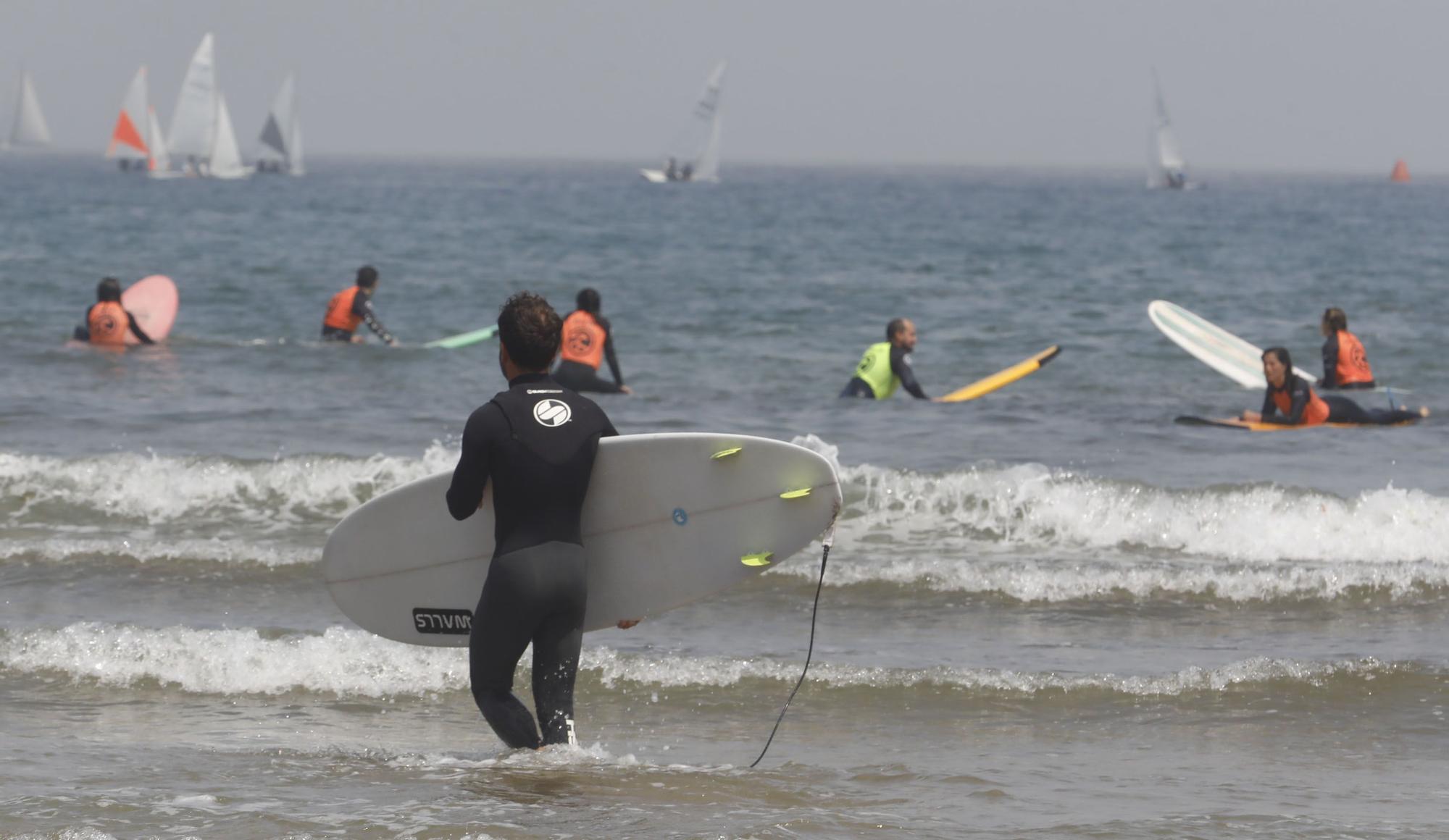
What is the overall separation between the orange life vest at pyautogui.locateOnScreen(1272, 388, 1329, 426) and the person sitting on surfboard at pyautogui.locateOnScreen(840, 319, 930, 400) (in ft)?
8.74

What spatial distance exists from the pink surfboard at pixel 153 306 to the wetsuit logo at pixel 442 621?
12950mm

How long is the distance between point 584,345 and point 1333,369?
626cm

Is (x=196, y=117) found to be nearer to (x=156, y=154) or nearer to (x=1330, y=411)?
(x=156, y=154)

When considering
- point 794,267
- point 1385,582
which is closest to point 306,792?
point 1385,582

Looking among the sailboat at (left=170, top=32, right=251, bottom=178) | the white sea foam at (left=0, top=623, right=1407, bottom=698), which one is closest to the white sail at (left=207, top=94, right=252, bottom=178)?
the sailboat at (left=170, top=32, right=251, bottom=178)

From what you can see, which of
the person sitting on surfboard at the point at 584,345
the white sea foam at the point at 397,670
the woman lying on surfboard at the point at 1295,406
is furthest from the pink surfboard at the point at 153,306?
the woman lying on surfboard at the point at 1295,406

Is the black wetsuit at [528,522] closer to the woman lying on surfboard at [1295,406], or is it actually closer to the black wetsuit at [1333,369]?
the woman lying on surfboard at [1295,406]

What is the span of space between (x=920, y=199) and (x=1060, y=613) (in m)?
79.3

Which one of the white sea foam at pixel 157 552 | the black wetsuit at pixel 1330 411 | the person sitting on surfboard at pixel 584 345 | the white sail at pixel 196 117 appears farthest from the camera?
the white sail at pixel 196 117

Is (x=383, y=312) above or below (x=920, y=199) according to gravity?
below

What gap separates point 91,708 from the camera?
5.71 metres

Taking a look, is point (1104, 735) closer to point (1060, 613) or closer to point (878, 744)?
point (878, 744)

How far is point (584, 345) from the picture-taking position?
43.0ft

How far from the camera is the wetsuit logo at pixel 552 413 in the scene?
405 centimetres
